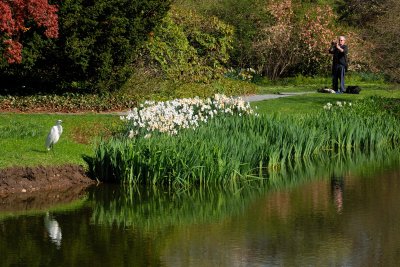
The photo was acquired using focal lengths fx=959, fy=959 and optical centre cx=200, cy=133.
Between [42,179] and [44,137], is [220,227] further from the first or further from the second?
[44,137]

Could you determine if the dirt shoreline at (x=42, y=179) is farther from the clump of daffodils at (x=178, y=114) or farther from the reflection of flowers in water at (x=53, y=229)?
the reflection of flowers in water at (x=53, y=229)

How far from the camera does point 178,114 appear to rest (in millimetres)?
19781

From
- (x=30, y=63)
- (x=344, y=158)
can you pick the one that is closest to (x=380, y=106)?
(x=344, y=158)

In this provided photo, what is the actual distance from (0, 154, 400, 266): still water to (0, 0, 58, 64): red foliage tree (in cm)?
928

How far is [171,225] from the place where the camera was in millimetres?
14375

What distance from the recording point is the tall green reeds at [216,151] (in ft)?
56.7

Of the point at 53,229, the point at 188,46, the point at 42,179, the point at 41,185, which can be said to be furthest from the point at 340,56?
the point at 53,229

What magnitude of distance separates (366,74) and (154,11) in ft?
60.1

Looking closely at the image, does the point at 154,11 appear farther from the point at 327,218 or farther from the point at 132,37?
the point at 327,218

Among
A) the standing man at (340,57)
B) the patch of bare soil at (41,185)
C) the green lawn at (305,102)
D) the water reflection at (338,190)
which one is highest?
the standing man at (340,57)

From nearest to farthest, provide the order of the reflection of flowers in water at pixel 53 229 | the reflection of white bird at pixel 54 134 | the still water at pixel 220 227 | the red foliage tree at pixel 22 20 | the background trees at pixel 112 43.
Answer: the still water at pixel 220 227, the reflection of flowers in water at pixel 53 229, the reflection of white bird at pixel 54 134, the red foliage tree at pixel 22 20, the background trees at pixel 112 43

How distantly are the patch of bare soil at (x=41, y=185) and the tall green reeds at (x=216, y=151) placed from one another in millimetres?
471

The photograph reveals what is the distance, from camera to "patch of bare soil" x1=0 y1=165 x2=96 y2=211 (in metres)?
16.2

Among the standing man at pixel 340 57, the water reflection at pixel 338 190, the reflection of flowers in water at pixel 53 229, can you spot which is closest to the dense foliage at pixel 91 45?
the standing man at pixel 340 57
